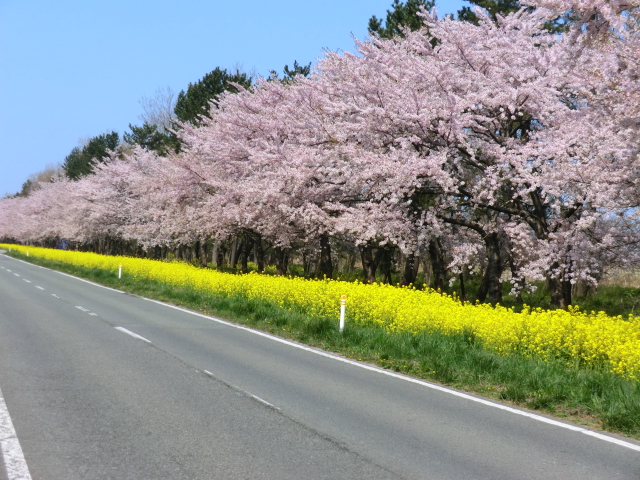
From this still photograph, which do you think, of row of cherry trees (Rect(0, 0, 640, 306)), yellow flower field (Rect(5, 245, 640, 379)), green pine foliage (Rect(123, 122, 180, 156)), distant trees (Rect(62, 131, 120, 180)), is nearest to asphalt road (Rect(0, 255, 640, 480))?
yellow flower field (Rect(5, 245, 640, 379))

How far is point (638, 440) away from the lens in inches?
255

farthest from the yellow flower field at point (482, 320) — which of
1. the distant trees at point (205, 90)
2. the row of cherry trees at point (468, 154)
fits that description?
the distant trees at point (205, 90)

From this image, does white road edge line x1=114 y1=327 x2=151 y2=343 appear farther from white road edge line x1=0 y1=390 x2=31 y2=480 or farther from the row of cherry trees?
the row of cherry trees

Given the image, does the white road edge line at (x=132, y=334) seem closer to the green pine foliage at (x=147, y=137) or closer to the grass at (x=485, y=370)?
the grass at (x=485, y=370)

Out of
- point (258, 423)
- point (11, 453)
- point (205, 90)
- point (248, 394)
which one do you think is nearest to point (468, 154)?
point (248, 394)

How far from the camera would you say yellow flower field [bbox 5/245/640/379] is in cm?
1025

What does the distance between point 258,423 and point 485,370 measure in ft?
14.5

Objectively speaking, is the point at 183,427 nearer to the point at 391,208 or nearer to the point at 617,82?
the point at 617,82

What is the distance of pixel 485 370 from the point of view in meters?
9.63

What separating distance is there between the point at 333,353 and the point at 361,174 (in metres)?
9.09

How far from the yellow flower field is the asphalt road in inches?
114

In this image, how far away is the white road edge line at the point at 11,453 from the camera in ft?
15.5

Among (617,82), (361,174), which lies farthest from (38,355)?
(361,174)

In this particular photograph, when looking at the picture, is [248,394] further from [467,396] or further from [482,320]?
[482,320]
